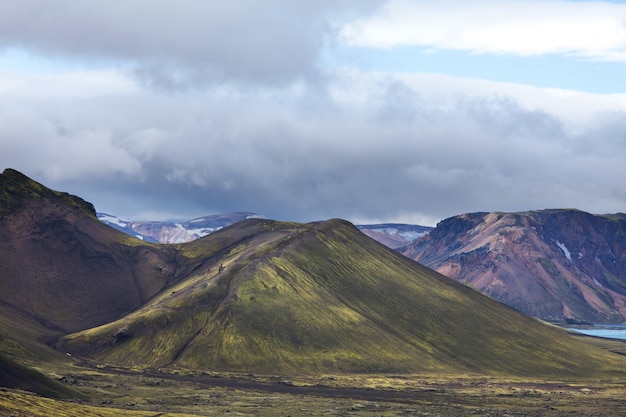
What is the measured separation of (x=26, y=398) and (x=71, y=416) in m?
13.2

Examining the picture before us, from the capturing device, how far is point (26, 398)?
→ 198125 mm

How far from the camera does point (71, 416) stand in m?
193
